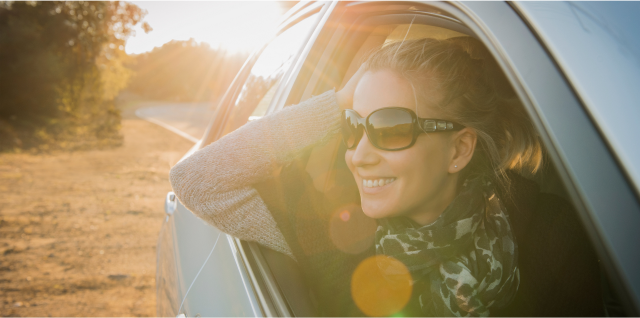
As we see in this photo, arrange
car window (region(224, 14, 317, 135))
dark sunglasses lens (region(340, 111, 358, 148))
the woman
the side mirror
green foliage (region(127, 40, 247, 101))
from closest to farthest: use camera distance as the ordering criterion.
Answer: the woman, dark sunglasses lens (region(340, 111, 358, 148)), car window (region(224, 14, 317, 135)), the side mirror, green foliage (region(127, 40, 247, 101))

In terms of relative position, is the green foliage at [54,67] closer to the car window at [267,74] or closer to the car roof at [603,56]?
the car window at [267,74]

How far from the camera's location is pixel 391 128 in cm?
127

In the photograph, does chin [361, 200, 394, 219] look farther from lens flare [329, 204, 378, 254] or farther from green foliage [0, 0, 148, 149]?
green foliage [0, 0, 148, 149]

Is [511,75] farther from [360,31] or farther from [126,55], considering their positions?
[126,55]

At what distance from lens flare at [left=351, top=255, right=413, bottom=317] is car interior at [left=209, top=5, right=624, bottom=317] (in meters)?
0.05

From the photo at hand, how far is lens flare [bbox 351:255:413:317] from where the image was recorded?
1.32 meters

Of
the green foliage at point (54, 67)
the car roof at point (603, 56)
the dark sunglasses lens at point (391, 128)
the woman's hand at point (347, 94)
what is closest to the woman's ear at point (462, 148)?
the dark sunglasses lens at point (391, 128)

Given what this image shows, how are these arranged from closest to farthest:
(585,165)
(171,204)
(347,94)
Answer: (585,165) → (347,94) → (171,204)

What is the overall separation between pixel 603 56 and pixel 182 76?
6516cm

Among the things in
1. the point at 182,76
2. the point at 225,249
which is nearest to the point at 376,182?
the point at 225,249

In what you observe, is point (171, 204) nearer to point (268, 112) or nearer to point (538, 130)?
point (268, 112)

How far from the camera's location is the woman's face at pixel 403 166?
Answer: 1.27 m

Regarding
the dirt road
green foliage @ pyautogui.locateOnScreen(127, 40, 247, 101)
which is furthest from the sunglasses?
green foliage @ pyautogui.locateOnScreen(127, 40, 247, 101)

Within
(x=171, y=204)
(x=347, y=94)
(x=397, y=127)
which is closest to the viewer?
(x=397, y=127)
